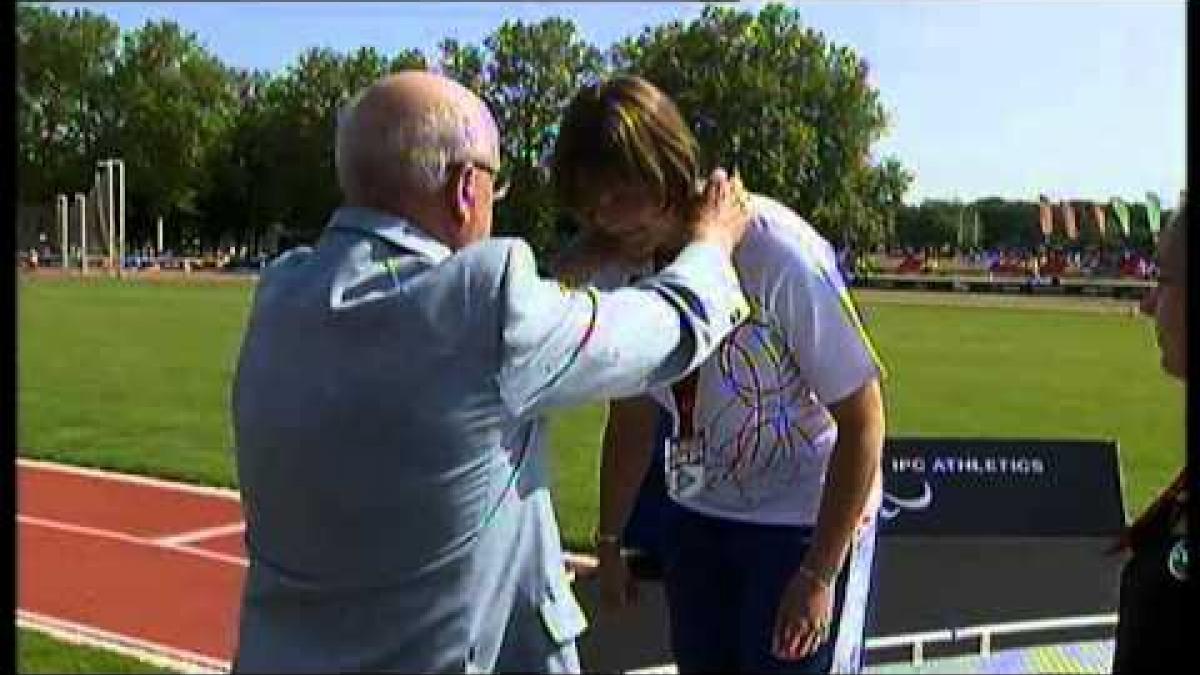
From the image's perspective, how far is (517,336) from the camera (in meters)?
1.72

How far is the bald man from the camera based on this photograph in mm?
1724

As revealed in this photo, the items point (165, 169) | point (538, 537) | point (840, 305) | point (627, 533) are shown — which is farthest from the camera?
point (165, 169)

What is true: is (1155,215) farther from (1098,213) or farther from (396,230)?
(1098,213)

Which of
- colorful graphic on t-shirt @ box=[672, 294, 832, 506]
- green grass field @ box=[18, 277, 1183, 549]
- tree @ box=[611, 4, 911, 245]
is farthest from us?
green grass field @ box=[18, 277, 1183, 549]

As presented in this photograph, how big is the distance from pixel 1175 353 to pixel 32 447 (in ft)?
36.2

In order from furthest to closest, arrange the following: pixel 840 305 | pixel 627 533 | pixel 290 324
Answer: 1. pixel 627 533
2. pixel 840 305
3. pixel 290 324

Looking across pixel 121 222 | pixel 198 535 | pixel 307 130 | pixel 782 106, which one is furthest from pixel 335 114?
pixel 121 222

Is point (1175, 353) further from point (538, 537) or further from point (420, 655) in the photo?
point (420, 655)

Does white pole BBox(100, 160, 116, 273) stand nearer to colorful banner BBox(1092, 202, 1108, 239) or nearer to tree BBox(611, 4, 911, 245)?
tree BBox(611, 4, 911, 245)

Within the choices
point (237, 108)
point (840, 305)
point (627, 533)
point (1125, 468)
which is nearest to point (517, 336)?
point (840, 305)

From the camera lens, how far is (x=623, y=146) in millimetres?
2109

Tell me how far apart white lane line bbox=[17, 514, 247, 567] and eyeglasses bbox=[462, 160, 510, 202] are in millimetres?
5559

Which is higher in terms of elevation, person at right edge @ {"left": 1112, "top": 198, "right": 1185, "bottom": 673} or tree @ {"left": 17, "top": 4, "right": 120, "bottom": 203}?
tree @ {"left": 17, "top": 4, "right": 120, "bottom": 203}

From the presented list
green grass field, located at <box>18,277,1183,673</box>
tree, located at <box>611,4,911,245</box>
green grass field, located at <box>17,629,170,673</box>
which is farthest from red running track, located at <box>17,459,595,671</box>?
tree, located at <box>611,4,911,245</box>
